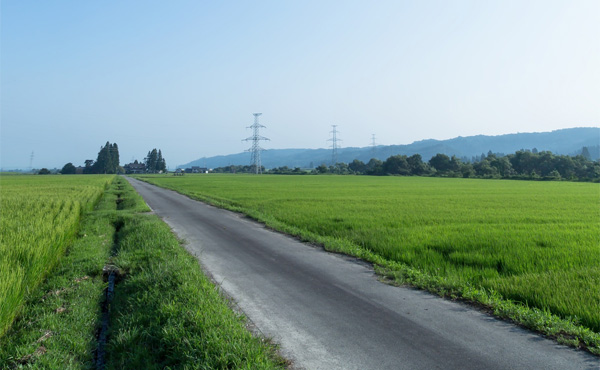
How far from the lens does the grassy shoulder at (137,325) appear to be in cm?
475

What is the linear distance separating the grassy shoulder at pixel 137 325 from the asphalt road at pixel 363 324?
0.61m

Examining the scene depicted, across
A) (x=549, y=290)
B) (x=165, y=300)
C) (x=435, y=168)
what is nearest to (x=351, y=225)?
(x=549, y=290)

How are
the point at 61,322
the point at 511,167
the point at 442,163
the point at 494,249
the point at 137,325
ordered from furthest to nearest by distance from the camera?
the point at 442,163
the point at 511,167
the point at 494,249
the point at 61,322
the point at 137,325

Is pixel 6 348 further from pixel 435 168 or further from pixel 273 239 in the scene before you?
pixel 435 168

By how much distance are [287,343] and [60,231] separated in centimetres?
701

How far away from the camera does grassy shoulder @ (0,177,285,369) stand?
4746mm

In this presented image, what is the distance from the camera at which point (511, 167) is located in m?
110

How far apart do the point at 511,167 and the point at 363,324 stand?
118m

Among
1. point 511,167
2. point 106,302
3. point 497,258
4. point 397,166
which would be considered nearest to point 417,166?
point 397,166

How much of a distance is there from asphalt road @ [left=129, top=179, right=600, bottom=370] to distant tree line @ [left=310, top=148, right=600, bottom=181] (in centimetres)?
8670

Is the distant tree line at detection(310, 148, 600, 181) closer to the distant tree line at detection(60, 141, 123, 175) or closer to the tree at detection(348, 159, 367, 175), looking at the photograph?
the tree at detection(348, 159, 367, 175)

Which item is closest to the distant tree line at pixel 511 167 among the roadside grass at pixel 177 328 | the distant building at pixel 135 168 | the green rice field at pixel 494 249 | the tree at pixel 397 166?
the tree at pixel 397 166

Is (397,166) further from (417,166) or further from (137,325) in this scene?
(137,325)


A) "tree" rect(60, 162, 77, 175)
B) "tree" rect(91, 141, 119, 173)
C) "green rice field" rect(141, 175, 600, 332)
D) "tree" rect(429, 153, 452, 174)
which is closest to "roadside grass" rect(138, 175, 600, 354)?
"green rice field" rect(141, 175, 600, 332)
